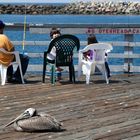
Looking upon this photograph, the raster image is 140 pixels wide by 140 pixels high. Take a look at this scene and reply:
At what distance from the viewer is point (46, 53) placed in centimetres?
970

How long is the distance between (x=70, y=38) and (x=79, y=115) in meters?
2.88

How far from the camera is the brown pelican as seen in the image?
597 centimetres

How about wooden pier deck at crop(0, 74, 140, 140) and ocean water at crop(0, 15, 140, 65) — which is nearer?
wooden pier deck at crop(0, 74, 140, 140)

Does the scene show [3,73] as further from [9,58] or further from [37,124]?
[37,124]

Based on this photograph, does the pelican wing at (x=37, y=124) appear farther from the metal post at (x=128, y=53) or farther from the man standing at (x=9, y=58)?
the metal post at (x=128, y=53)

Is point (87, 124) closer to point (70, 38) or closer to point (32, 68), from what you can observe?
point (70, 38)

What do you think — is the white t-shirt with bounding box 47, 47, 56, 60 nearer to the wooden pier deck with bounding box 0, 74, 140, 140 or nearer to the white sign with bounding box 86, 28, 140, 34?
the wooden pier deck with bounding box 0, 74, 140, 140

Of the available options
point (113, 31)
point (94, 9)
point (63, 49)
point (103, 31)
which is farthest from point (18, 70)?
point (94, 9)

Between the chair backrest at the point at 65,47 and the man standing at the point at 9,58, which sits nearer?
the man standing at the point at 9,58

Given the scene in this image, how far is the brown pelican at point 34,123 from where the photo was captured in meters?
5.97

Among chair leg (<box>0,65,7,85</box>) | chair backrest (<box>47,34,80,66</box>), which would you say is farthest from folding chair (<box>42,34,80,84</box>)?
chair leg (<box>0,65,7,85</box>)

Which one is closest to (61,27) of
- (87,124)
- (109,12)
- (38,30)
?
(38,30)

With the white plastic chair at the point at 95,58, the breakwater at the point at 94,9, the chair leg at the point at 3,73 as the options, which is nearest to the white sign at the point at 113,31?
the white plastic chair at the point at 95,58

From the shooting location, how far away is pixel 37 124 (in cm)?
595
